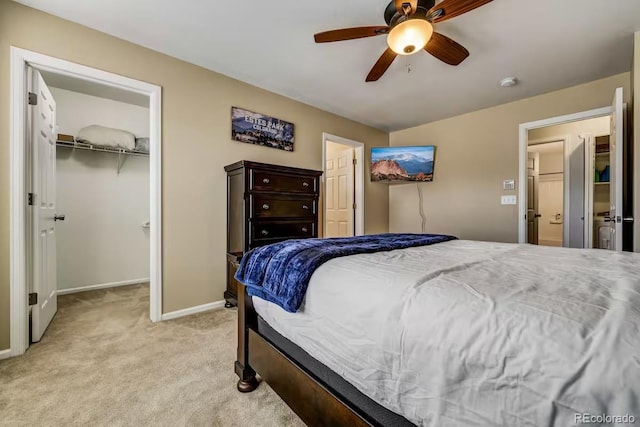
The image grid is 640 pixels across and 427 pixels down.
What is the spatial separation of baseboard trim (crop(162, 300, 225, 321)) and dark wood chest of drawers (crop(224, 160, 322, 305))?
12cm

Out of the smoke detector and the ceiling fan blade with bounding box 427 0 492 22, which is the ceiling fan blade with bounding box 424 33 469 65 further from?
Answer: the smoke detector

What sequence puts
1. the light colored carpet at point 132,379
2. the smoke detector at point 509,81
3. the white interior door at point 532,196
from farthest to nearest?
the white interior door at point 532,196, the smoke detector at point 509,81, the light colored carpet at point 132,379

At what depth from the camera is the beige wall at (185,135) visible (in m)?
2.10

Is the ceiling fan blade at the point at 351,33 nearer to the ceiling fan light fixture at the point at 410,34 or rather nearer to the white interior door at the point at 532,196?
the ceiling fan light fixture at the point at 410,34

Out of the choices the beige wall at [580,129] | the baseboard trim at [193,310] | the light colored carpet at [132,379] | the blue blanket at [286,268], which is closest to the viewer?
the blue blanket at [286,268]

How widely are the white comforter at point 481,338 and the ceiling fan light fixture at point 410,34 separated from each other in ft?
4.88

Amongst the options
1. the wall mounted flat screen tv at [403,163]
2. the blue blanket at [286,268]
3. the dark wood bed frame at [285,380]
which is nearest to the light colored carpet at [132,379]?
the dark wood bed frame at [285,380]

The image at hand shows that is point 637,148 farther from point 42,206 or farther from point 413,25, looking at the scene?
point 42,206

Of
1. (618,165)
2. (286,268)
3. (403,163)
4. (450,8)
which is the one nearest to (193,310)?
(286,268)

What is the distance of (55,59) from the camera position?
2.06 meters

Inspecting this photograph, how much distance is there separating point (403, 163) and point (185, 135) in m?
3.17

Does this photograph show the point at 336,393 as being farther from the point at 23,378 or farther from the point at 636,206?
the point at 636,206

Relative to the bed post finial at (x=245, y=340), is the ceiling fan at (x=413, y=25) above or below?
above

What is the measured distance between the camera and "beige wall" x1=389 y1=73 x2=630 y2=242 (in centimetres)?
322
